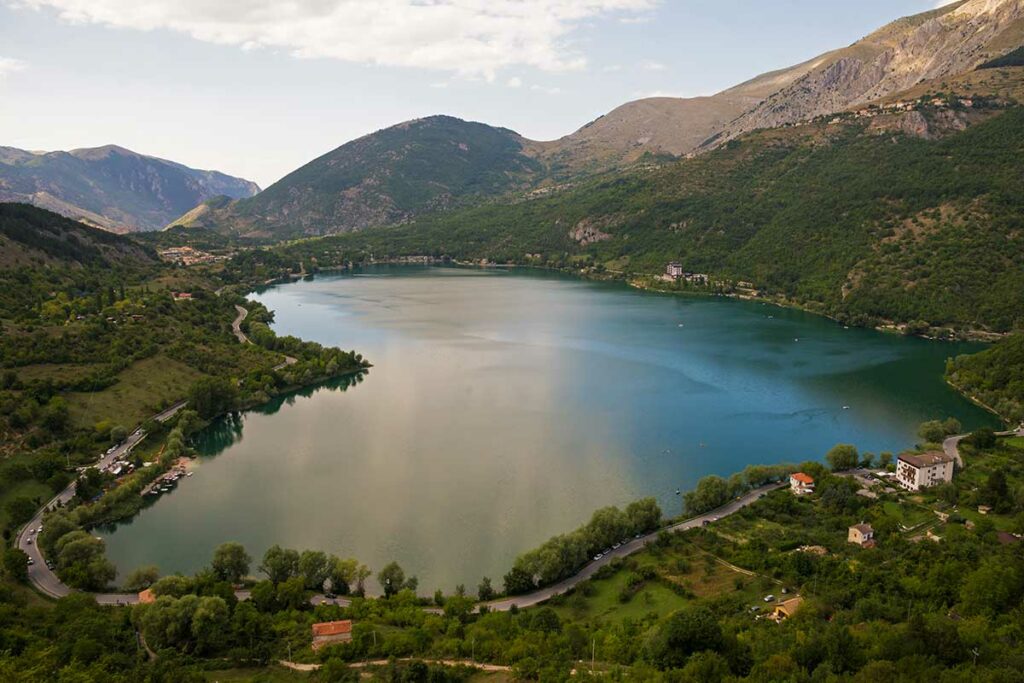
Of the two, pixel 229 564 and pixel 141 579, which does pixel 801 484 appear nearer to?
pixel 229 564

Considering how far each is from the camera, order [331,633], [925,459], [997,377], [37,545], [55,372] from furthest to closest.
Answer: [997,377] < [55,372] < [925,459] < [37,545] < [331,633]

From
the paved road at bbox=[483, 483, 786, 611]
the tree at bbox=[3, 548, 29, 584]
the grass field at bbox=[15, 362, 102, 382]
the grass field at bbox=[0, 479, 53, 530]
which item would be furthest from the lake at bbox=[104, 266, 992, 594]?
the grass field at bbox=[15, 362, 102, 382]

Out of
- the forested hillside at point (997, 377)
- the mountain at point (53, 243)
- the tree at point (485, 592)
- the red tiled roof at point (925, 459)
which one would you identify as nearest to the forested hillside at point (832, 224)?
the forested hillside at point (997, 377)

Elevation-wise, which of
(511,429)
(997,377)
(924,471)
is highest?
(997,377)

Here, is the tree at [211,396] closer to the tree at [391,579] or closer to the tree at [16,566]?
the tree at [16,566]

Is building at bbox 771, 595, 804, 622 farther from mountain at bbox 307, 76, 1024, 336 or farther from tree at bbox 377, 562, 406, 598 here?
mountain at bbox 307, 76, 1024, 336

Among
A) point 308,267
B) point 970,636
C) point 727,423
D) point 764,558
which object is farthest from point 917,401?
point 308,267

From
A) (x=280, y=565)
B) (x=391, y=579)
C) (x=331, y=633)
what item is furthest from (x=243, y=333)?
(x=331, y=633)
